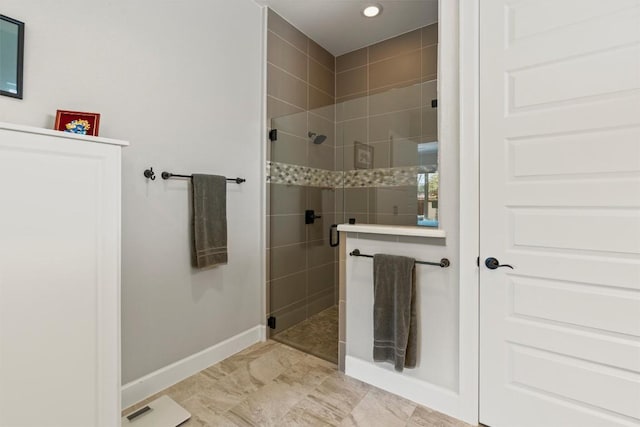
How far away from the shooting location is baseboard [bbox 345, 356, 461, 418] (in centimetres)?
169

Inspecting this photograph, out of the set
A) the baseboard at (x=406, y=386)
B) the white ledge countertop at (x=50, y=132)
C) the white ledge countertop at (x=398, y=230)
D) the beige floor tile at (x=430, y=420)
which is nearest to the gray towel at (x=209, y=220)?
the white ledge countertop at (x=50, y=132)

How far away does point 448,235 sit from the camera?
168cm

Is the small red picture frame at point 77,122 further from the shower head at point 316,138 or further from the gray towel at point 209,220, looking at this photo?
the shower head at point 316,138

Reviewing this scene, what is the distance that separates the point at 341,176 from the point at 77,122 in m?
1.83

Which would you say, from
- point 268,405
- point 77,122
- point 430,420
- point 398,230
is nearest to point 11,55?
point 77,122

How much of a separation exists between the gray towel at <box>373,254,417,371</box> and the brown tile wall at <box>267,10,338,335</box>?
1013mm

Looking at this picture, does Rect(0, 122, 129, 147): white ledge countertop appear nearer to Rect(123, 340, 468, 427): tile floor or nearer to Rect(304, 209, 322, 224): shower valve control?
Rect(123, 340, 468, 427): tile floor
